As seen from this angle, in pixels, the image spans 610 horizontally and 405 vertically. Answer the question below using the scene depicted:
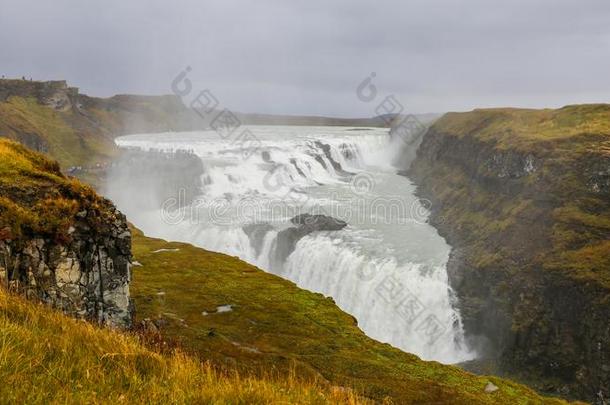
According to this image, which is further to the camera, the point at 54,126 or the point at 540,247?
the point at 54,126

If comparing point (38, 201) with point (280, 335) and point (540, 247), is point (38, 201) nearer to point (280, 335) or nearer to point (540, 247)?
point (280, 335)

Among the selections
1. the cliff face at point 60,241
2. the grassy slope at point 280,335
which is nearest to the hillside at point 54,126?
the grassy slope at point 280,335

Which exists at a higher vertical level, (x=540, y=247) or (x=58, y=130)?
(x=58, y=130)

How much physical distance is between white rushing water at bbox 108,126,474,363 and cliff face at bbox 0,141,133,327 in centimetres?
3822

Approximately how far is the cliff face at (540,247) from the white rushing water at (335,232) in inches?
152

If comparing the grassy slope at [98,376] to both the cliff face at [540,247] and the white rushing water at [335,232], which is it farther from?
the white rushing water at [335,232]

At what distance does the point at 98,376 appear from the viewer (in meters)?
6.78

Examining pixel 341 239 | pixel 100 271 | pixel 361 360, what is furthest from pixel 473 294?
pixel 100 271

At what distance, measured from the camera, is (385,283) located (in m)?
56.2

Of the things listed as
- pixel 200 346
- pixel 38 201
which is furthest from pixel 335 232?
pixel 38 201

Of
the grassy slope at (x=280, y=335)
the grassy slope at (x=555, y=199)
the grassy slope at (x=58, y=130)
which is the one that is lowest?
the grassy slope at (x=280, y=335)

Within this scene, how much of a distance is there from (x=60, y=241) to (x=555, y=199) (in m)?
61.4

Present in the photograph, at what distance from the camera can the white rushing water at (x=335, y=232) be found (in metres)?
54.1

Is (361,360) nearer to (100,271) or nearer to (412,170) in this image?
(100,271)
